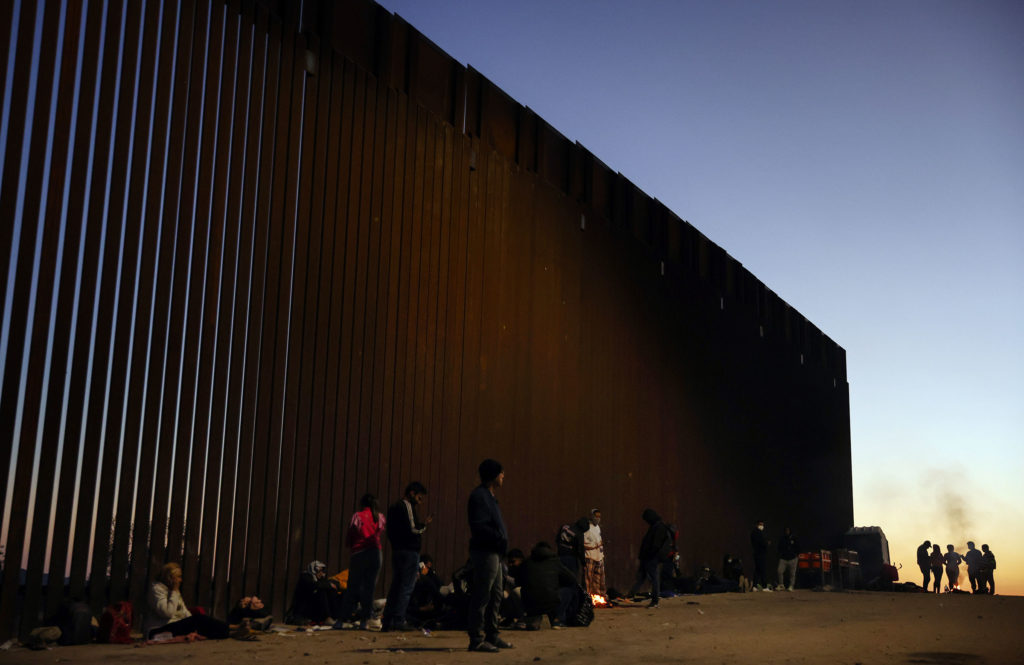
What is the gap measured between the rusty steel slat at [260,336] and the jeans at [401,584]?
238 cm

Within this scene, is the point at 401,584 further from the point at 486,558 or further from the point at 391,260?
the point at 391,260

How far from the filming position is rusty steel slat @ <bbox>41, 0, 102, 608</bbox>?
10.4m

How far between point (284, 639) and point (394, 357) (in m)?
5.55

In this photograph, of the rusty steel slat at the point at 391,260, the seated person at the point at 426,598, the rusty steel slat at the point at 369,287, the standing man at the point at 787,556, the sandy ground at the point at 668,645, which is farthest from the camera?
the standing man at the point at 787,556

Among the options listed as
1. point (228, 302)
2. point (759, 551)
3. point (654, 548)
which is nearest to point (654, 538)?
point (654, 548)

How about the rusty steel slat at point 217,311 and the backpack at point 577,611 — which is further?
the backpack at point 577,611

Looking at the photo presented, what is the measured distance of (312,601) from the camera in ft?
41.8

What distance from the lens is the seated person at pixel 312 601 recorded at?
1269 cm

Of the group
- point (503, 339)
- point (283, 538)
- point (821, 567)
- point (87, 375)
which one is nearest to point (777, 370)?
point (821, 567)

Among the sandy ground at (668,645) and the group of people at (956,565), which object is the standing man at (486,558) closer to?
the sandy ground at (668,645)

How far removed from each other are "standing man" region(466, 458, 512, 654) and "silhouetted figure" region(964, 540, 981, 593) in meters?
22.5

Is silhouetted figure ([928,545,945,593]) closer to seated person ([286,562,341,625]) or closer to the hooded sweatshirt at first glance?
the hooded sweatshirt

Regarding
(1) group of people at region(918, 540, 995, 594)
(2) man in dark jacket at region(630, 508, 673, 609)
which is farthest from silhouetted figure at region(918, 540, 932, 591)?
(2) man in dark jacket at region(630, 508, 673, 609)

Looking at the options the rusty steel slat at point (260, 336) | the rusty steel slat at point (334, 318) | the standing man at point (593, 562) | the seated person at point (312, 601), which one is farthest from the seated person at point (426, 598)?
the standing man at point (593, 562)
